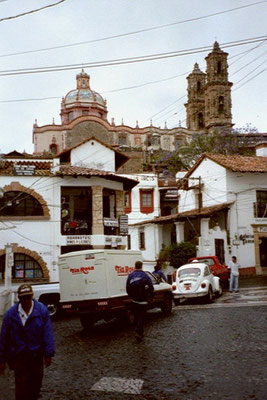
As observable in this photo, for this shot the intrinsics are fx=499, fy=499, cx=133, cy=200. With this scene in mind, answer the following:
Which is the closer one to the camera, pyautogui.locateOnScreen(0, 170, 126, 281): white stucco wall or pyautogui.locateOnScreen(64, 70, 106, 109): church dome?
pyautogui.locateOnScreen(0, 170, 126, 281): white stucco wall

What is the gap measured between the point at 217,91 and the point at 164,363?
8002cm

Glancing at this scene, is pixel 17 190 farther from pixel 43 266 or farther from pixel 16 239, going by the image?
pixel 43 266

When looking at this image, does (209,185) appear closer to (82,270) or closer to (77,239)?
(77,239)

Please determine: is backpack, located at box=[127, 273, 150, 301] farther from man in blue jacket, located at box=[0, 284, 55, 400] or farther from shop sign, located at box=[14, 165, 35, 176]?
shop sign, located at box=[14, 165, 35, 176]

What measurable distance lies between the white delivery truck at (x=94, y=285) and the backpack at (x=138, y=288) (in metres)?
2.34

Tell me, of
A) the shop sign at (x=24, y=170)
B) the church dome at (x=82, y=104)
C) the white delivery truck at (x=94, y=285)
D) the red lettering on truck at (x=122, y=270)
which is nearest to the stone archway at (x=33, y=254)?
the shop sign at (x=24, y=170)

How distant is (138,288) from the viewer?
11742 mm

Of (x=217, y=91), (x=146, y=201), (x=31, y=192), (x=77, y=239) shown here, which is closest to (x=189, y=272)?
(x=77, y=239)

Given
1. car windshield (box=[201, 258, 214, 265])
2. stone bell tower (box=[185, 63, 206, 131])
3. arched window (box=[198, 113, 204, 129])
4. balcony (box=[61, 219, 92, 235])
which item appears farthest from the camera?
arched window (box=[198, 113, 204, 129])

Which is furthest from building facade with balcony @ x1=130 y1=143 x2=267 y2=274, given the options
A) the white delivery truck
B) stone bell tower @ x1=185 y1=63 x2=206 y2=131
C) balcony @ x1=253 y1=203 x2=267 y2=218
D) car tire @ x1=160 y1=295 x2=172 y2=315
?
stone bell tower @ x1=185 y1=63 x2=206 y2=131

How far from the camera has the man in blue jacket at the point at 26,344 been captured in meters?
5.84

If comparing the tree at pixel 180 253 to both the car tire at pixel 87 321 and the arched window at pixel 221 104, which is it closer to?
the car tire at pixel 87 321

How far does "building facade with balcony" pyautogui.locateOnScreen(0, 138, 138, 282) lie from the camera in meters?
28.2

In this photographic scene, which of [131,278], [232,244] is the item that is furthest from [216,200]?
[131,278]
